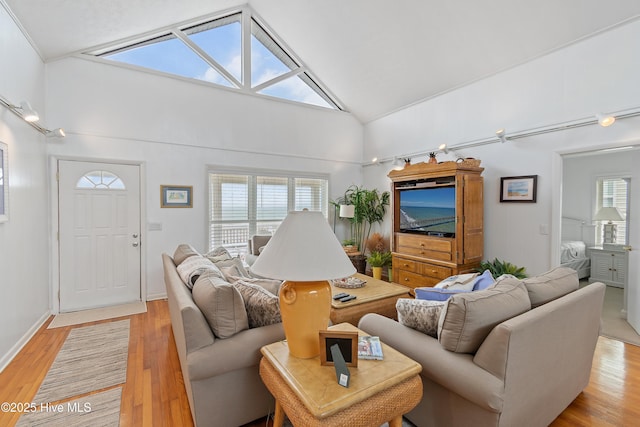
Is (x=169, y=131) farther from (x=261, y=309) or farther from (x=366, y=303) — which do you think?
(x=366, y=303)

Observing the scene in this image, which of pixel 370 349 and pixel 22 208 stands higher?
pixel 22 208

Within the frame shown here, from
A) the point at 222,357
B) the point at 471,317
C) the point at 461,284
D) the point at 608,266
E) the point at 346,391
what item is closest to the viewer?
the point at 346,391

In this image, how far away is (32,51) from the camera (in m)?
3.21

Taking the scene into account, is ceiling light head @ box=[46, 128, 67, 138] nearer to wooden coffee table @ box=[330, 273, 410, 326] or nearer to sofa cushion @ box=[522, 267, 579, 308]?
wooden coffee table @ box=[330, 273, 410, 326]

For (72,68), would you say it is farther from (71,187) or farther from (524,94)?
(524,94)

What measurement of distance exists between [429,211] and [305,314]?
3404mm

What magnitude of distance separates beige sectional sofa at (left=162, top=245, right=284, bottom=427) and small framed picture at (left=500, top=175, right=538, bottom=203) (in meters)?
3.48

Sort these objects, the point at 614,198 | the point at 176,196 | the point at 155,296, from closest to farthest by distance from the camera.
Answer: the point at 155,296 < the point at 176,196 < the point at 614,198

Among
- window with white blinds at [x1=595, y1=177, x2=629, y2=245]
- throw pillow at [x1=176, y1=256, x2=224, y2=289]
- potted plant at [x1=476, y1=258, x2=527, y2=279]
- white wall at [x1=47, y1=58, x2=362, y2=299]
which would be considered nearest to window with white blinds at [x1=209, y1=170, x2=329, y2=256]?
white wall at [x1=47, y1=58, x2=362, y2=299]

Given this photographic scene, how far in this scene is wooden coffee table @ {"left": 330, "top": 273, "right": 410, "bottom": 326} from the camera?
8.75 feet

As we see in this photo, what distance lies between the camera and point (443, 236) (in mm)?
4121

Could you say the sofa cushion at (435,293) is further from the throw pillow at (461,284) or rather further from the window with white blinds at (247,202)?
the window with white blinds at (247,202)

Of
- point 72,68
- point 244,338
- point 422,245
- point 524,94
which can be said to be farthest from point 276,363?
point 72,68

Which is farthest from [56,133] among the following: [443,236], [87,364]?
[443,236]
